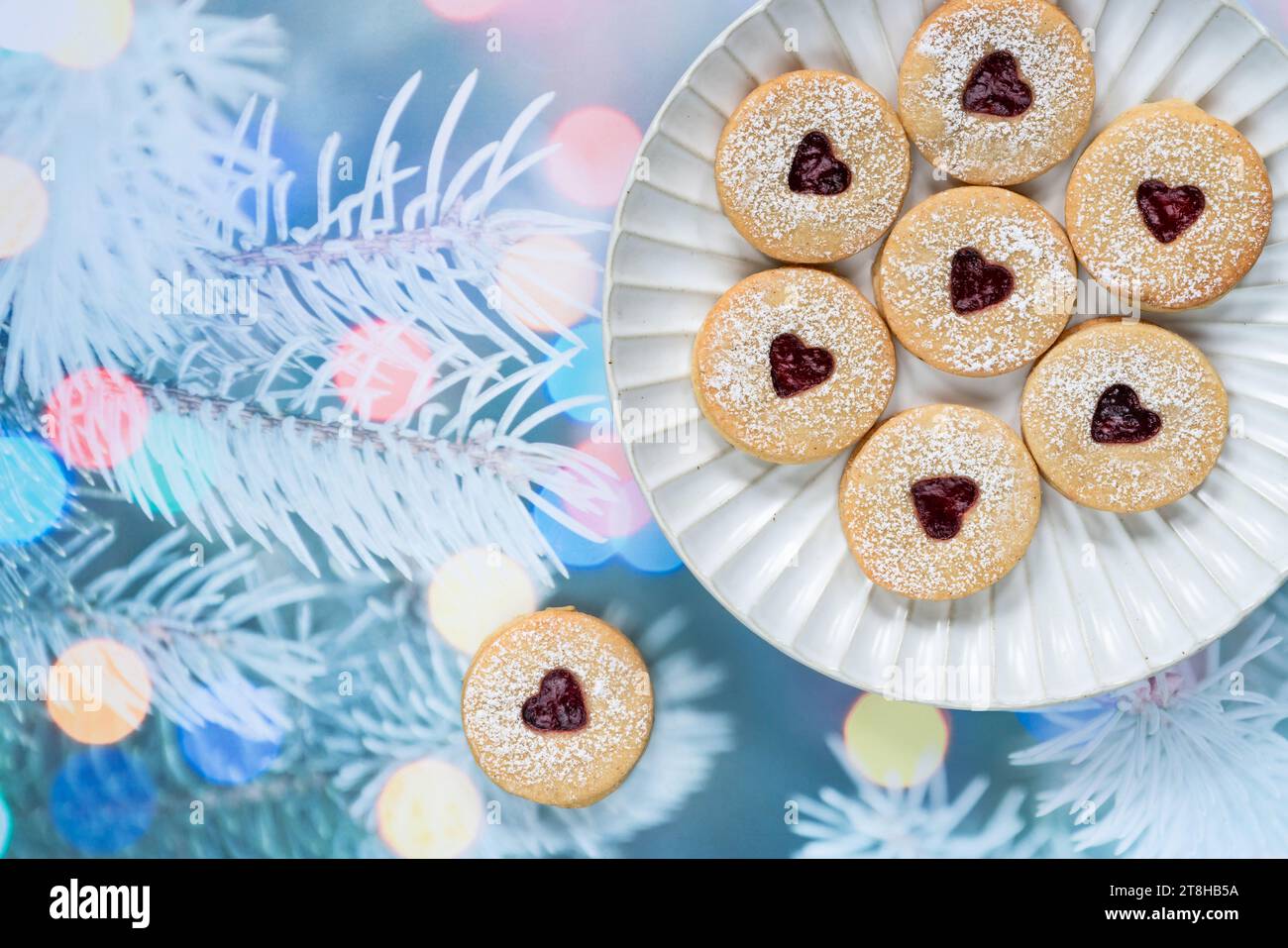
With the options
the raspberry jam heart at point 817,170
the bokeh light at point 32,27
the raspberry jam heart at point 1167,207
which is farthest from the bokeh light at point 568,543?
the bokeh light at point 32,27

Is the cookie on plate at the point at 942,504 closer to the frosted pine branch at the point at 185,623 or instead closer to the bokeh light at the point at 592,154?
the bokeh light at the point at 592,154

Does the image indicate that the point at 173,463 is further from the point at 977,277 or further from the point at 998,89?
the point at 998,89

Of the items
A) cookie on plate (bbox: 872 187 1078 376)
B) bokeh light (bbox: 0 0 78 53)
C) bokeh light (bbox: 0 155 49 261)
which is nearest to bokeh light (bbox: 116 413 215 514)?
bokeh light (bbox: 0 155 49 261)

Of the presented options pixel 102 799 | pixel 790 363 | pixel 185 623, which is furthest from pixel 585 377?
pixel 102 799

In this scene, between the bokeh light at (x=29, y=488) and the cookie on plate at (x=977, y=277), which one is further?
the bokeh light at (x=29, y=488)

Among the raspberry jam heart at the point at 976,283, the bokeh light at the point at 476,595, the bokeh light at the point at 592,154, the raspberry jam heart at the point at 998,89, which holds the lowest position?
the bokeh light at the point at 476,595

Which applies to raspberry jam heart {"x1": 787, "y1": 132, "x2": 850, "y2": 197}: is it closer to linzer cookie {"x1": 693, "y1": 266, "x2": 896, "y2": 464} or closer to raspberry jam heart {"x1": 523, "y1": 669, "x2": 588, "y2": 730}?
linzer cookie {"x1": 693, "y1": 266, "x2": 896, "y2": 464}
